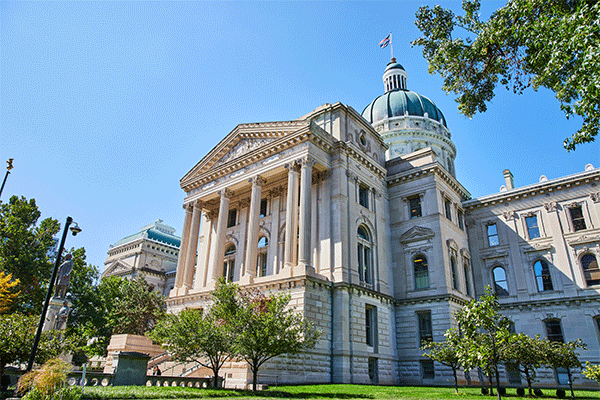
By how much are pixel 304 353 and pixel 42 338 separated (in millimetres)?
13351

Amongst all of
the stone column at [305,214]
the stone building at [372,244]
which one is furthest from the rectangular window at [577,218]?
the stone column at [305,214]

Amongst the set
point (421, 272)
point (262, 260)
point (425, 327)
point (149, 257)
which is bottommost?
point (425, 327)

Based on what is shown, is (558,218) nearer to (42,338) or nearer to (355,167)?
(355,167)

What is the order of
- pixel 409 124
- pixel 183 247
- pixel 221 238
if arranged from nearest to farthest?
1. pixel 221 238
2. pixel 183 247
3. pixel 409 124

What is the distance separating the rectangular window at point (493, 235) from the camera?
123 ft

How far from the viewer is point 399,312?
31703 mm

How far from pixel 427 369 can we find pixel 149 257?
49.9 m

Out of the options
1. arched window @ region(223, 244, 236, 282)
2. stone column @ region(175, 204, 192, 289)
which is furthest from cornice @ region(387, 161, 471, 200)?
stone column @ region(175, 204, 192, 289)

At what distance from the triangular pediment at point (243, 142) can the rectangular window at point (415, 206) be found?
1173 centimetres

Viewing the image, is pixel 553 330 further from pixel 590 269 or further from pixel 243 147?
pixel 243 147

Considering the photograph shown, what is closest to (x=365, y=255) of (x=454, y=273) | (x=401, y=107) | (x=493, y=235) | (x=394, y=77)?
(x=454, y=273)

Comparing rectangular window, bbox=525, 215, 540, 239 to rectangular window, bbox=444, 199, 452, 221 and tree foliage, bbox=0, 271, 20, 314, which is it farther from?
tree foliage, bbox=0, 271, 20, 314

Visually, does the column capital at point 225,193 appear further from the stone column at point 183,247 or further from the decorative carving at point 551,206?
the decorative carving at point 551,206

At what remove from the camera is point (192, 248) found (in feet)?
115
